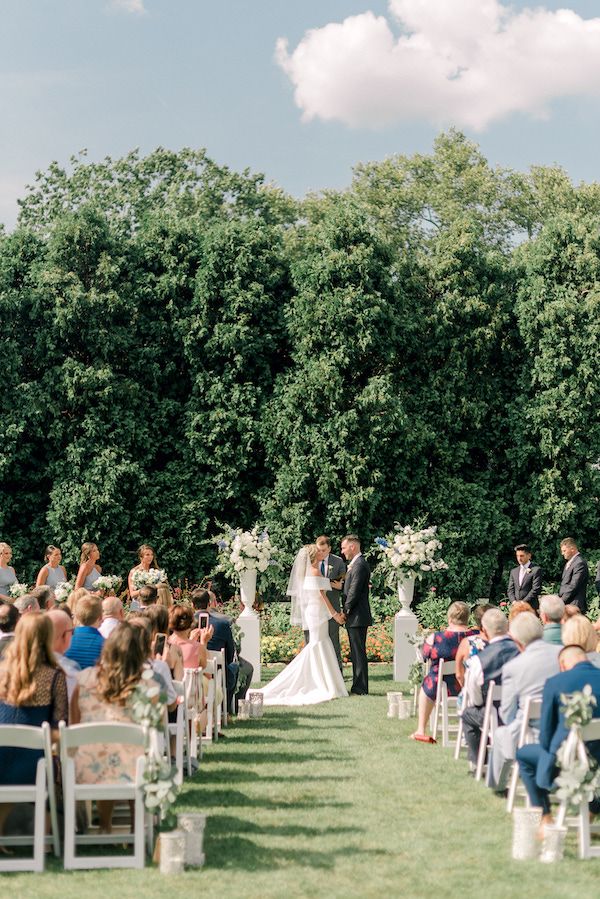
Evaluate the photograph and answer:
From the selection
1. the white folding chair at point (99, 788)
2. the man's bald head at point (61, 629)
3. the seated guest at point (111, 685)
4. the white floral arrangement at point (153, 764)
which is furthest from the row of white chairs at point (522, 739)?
the man's bald head at point (61, 629)

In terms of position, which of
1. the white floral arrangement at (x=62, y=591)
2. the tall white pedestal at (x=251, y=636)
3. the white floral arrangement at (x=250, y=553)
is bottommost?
the tall white pedestal at (x=251, y=636)

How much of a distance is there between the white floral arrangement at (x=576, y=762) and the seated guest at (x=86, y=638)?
3518 millimetres

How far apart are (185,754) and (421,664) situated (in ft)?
12.4

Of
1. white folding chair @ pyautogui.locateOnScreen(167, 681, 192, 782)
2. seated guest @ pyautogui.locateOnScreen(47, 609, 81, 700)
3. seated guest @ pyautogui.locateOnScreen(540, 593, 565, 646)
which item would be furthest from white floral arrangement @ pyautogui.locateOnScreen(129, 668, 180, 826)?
seated guest @ pyautogui.locateOnScreen(540, 593, 565, 646)

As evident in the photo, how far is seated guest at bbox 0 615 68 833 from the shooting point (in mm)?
6918

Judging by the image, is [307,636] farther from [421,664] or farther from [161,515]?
[161,515]

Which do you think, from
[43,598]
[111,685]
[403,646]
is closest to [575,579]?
[403,646]

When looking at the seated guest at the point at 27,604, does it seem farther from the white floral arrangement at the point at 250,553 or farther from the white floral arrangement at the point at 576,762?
the white floral arrangement at the point at 250,553

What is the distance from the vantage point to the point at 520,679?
8.32 metres

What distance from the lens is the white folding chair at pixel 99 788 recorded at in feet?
22.1

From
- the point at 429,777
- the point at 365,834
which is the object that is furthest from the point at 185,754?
the point at 365,834

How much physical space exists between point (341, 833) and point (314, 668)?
7.33 metres

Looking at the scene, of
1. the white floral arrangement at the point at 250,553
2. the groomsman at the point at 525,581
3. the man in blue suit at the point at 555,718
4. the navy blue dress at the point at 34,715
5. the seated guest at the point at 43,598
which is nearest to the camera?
the navy blue dress at the point at 34,715

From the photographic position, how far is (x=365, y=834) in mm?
7609
